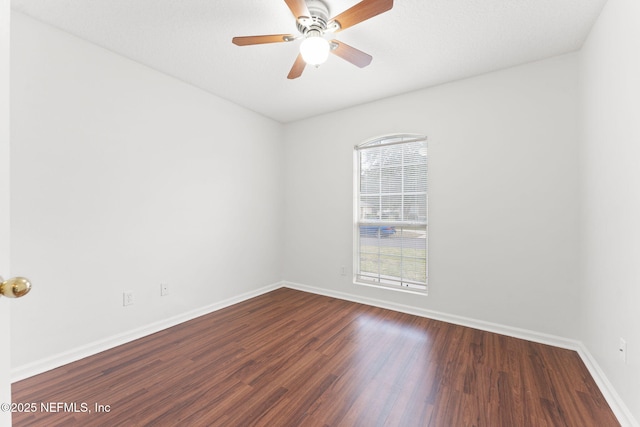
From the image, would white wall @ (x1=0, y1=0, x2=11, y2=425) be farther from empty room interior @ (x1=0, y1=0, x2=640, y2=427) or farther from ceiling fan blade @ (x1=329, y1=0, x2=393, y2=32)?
ceiling fan blade @ (x1=329, y1=0, x2=393, y2=32)

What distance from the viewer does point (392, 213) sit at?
357 centimetres

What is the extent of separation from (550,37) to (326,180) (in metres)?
2.72

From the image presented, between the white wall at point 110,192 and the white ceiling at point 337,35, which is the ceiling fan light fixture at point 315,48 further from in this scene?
the white wall at point 110,192

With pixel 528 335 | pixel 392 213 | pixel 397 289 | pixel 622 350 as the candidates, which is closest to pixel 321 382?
pixel 397 289

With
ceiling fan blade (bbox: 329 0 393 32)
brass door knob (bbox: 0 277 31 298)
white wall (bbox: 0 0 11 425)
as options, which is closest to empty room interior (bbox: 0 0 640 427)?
ceiling fan blade (bbox: 329 0 393 32)

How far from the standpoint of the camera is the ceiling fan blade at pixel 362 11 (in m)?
1.60

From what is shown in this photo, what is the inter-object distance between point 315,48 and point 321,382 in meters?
2.38

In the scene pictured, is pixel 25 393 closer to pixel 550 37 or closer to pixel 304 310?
pixel 304 310

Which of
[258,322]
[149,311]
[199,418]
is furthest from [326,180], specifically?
[199,418]

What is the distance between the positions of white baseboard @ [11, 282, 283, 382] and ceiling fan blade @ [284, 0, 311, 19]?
306 centimetres

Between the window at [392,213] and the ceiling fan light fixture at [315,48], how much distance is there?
5.99 ft

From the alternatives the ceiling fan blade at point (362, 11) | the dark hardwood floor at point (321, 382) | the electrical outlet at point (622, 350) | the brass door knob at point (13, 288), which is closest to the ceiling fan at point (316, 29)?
the ceiling fan blade at point (362, 11)

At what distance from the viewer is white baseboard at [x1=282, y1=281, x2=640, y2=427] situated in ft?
5.51

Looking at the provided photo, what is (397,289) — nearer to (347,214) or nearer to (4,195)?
(347,214)
